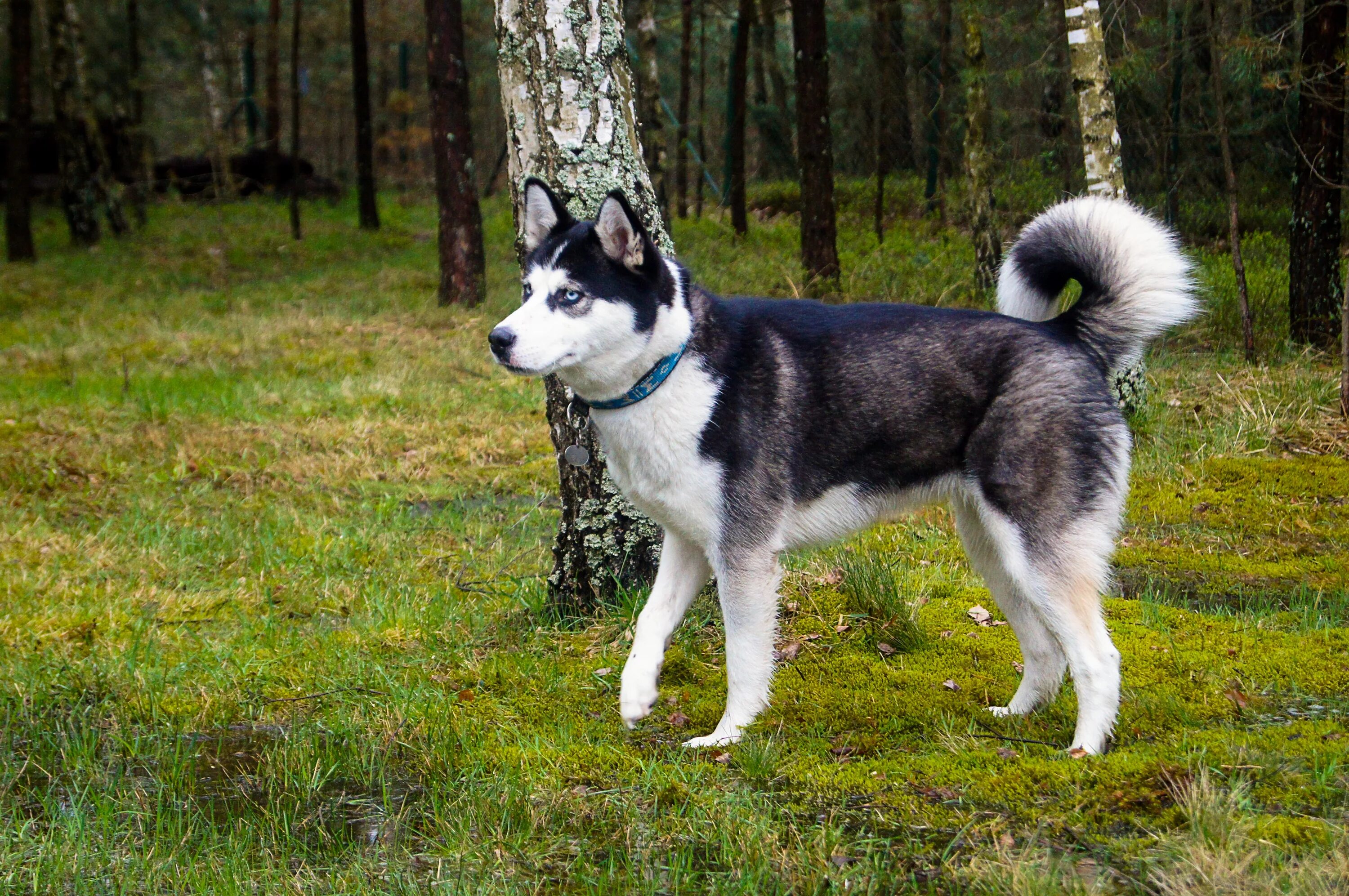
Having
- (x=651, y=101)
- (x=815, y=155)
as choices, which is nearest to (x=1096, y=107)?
(x=815, y=155)

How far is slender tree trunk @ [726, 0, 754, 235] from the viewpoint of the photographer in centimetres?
1527

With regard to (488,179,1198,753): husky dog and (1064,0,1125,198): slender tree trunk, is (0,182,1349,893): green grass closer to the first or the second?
(488,179,1198,753): husky dog

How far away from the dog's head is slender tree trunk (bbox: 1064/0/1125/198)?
5414 millimetres

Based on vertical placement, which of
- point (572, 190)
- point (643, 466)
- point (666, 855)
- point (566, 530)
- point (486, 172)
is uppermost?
point (486, 172)

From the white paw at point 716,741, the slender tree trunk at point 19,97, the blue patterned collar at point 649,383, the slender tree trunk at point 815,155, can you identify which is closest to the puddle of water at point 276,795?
the white paw at point 716,741

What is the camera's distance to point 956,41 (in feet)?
64.2

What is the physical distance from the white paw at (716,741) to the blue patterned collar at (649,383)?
1090 millimetres

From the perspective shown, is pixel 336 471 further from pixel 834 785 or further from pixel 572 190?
pixel 834 785

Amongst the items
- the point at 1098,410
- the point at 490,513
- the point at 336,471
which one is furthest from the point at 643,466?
the point at 336,471

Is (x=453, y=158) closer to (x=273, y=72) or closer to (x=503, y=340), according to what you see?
(x=273, y=72)

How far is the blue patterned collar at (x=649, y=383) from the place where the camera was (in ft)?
11.4

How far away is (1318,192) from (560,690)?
7620mm

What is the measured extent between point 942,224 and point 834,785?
14147 millimetres

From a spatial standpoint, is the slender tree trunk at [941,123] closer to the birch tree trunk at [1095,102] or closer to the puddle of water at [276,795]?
the birch tree trunk at [1095,102]
